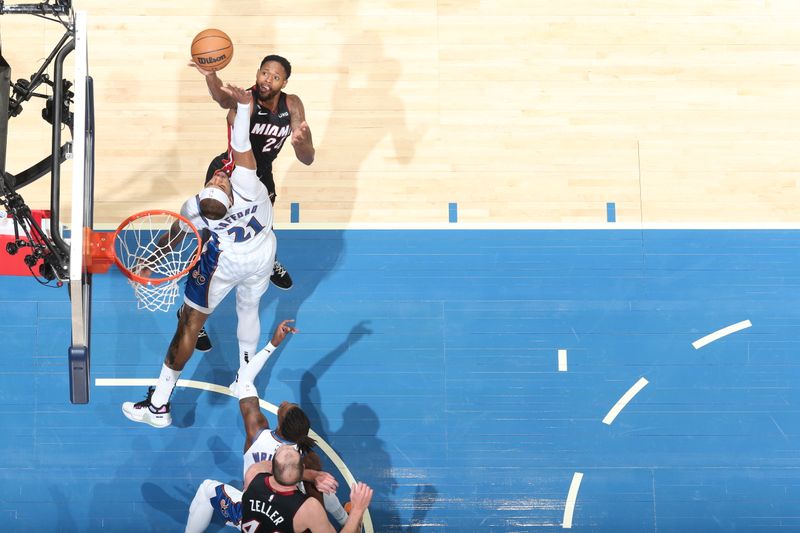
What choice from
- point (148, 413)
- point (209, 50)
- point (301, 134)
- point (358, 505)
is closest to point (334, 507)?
point (358, 505)

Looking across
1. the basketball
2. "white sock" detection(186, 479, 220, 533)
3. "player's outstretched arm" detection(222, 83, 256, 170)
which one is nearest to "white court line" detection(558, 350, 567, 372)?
"white sock" detection(186, 479, 220, 533)

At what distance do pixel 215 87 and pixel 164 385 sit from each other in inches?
110

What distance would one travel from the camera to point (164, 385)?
29.8ft

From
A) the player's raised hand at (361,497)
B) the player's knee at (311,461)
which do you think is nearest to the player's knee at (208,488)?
the player's knee at (311,461)

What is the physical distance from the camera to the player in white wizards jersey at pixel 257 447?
8297 mm

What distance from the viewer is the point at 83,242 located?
25.2 feet

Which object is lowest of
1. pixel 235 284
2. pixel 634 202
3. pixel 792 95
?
pixel 235 284

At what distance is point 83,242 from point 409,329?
10.9 feet

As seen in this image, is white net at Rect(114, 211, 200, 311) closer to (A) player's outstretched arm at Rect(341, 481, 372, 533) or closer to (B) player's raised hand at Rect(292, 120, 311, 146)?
(B) player's raised hand at Rect(292, 120, 311, 146)

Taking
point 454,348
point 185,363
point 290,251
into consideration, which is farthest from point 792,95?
point 185,363

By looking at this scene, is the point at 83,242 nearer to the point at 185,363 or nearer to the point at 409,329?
the point at 185,363

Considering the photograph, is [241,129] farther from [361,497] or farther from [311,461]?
[361,497]

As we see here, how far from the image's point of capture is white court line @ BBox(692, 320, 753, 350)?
9719 millimetres

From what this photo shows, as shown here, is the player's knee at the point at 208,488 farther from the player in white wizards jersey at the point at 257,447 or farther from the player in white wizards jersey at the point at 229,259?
the player in white wizards jersey at the point at 229,259
